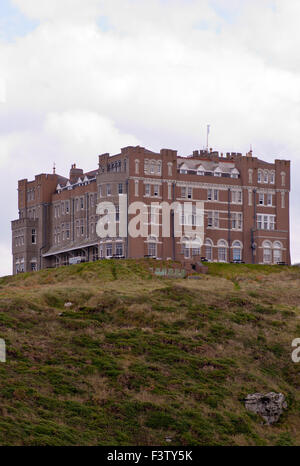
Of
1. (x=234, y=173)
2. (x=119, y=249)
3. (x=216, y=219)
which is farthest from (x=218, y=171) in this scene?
(x=119, y=249)

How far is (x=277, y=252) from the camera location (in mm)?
137625

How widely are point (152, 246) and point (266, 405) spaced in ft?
219

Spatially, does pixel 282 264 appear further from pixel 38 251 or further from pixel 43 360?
pixel 43 360

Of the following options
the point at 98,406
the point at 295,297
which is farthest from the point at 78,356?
the point at 295,297

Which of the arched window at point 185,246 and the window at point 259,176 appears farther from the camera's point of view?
the window at point 259,176

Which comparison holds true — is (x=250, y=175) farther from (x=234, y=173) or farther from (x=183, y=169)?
(x=183, y=169)

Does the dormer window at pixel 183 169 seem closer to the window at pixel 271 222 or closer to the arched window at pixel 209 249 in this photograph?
the arched window at pixel 209 249

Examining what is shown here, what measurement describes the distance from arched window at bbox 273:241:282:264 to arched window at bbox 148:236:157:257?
755 inches

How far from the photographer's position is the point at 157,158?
434 feet

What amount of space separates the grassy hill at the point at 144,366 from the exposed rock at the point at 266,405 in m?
0.73

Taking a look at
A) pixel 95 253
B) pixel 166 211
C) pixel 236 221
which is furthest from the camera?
pixel 236 221

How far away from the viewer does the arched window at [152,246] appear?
426 ft

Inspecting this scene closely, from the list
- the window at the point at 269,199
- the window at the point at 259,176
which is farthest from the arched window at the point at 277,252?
the window at the point at 259,176
